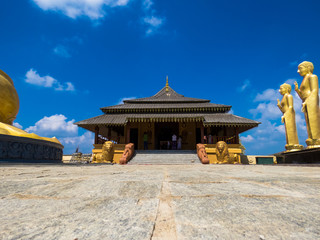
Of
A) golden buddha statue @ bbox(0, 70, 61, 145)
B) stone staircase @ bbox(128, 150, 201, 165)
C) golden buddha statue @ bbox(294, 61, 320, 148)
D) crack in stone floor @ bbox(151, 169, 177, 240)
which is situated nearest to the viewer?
crack in stone floor @ bbox(151, 169, 177, 240)

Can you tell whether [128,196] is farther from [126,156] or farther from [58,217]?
[126,156]

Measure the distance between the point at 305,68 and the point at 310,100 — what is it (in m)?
1.80

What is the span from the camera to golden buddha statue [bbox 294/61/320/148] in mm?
9000

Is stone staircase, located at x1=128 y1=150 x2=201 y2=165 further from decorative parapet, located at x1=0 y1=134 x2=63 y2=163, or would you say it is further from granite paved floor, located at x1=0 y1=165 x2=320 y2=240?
granite paved floor, located at x1=0 y1=165 x2=320 y2=240

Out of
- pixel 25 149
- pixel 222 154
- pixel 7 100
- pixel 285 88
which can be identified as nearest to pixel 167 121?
pixel 222 154

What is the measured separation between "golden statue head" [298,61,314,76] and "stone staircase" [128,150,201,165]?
7447mm

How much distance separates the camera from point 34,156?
21.8 ft

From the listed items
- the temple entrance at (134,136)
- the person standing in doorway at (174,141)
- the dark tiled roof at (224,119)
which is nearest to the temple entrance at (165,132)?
the person standing in doorway at (174,141)

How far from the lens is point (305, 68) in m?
9.76

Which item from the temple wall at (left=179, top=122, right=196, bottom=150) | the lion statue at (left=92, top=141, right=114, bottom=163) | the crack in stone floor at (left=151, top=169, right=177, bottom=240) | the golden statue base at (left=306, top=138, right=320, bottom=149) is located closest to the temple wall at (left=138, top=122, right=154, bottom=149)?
the temple wall at (left=179, top=122, right=196, bottom=150)

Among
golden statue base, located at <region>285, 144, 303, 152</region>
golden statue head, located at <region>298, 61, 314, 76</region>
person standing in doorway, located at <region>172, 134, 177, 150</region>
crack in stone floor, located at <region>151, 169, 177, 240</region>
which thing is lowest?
crack in stone floor, located at <region>151, 169, 177, 240</region>

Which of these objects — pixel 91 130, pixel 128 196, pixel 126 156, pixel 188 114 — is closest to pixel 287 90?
pixel 188 114

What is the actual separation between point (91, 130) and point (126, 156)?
21.0ft

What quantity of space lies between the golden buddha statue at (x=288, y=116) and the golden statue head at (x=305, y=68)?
1.88 meters
